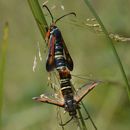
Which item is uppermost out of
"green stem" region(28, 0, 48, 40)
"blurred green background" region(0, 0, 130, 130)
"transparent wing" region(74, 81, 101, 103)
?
"green stem" region(28, 0, 48, 40)

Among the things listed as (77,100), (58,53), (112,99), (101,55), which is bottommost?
(112,99)

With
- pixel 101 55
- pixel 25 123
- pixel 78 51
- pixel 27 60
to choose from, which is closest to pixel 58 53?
pixel 25 123

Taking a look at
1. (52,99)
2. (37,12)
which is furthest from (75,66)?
(37,12)

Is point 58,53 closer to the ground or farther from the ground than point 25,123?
farther from the ground

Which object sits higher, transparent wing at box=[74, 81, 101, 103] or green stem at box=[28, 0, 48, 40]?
green stem at box=[28, 0, 48, 40]

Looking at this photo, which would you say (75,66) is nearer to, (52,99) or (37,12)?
(52,99)

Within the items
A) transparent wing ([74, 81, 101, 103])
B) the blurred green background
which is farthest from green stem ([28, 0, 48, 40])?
the blurred green background

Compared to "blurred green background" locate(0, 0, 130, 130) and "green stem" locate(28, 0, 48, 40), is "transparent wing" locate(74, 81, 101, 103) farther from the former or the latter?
"blurred green background" locate(0, 0, 130, 130)

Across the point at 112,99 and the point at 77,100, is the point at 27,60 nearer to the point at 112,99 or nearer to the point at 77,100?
the point at 112,99

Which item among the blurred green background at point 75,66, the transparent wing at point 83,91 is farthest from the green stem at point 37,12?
the blurred green background at point 75,66
